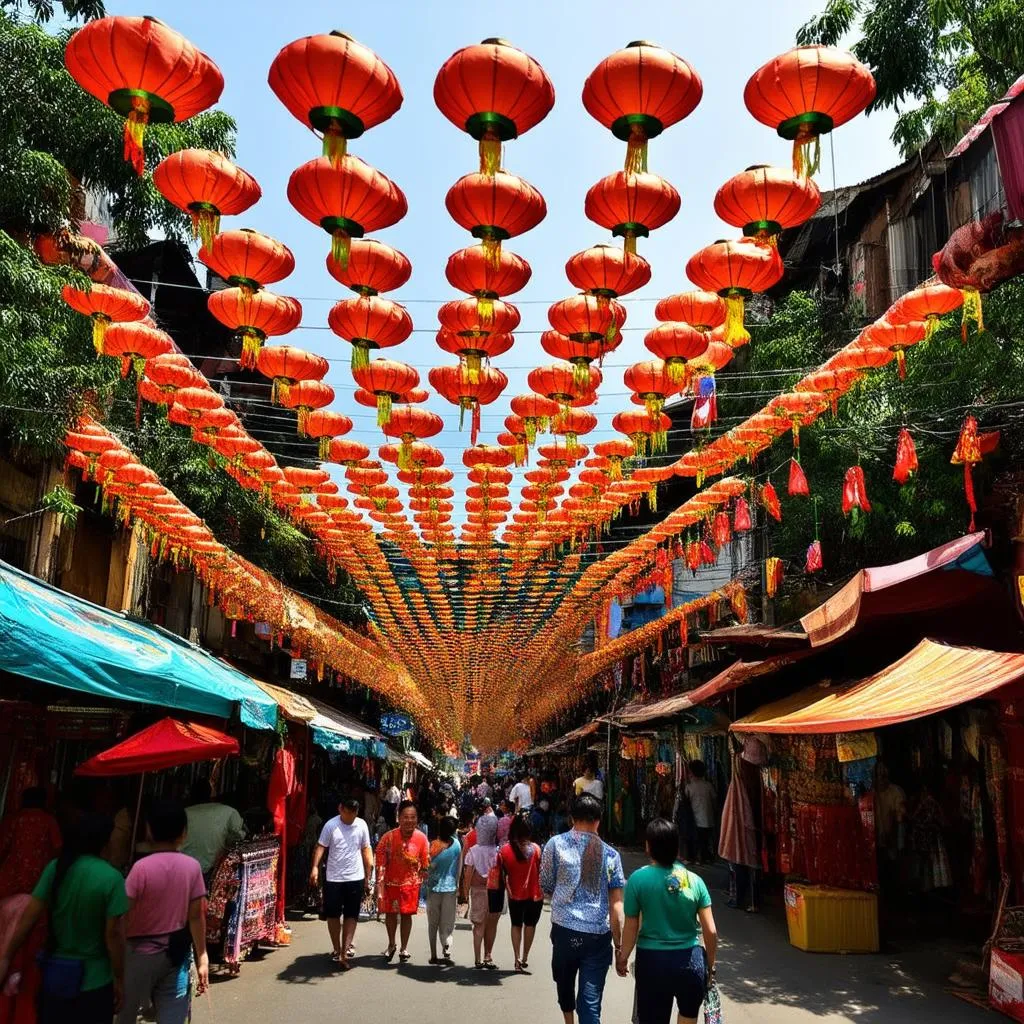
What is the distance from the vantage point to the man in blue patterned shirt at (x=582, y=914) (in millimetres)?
5645

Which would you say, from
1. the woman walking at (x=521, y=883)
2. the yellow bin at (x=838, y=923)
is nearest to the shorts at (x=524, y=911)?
the woman walking at (x=521, y=883)

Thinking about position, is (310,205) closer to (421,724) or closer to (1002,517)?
(1002,517)

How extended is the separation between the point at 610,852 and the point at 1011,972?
11.1ft

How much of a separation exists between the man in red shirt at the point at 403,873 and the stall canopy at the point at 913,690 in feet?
11.9

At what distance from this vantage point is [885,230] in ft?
55.7

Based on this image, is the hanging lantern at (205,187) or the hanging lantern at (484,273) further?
the hanging lantern at (484,273)

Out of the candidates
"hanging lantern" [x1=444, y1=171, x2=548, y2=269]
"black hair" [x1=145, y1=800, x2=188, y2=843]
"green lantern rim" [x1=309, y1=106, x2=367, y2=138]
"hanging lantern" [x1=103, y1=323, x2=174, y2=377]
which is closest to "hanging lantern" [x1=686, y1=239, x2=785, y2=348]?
"hanging lantern" [x1=444, y1=171, x2=548, y2=269]

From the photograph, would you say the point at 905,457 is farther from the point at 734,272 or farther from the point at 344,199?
the point at 344,199

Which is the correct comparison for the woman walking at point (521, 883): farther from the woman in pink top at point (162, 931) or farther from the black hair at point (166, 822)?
the black hair at point (166, 822)

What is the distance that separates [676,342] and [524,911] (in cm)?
546

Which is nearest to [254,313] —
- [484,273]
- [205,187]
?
[205,187]

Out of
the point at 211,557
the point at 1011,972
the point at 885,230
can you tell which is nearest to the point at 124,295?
the point at 211,557

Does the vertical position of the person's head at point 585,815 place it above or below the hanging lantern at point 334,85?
below

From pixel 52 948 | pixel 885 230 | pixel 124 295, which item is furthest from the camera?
pixel 885 230
